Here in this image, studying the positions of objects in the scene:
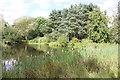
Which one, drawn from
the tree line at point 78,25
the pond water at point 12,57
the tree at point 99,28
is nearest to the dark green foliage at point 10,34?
the tree line at point 78,25

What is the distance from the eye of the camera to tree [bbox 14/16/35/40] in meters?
23.2

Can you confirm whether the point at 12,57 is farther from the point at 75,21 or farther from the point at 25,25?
the point at 25,25

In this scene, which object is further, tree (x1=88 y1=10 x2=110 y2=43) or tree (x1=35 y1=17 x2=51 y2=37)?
tree (x1=35 y1=17 x2=51 y2=37)

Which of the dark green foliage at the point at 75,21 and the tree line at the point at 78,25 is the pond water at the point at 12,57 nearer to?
the tree line at the point at 78,25

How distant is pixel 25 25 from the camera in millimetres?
23828

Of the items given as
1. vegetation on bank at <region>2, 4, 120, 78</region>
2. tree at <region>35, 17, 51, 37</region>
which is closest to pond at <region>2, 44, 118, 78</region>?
vegetation on bank at <region>2, 4, 120, 78</region>

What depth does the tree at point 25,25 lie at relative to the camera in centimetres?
2320

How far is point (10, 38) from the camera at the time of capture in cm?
1681

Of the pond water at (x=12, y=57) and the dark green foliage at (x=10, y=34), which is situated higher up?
the dark green foliage at (x=10, y=34)

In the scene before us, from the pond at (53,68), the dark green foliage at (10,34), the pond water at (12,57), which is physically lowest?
the pond at (53,68)

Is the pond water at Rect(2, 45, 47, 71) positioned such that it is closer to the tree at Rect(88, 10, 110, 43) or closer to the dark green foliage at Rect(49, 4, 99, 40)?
the tree at Rect(88, 10, 110, 43)

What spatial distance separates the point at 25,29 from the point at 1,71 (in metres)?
21.6

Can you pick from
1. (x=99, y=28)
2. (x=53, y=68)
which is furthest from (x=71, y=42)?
(x=53, y=68)

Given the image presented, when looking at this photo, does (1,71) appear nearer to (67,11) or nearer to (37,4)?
(37,4)
